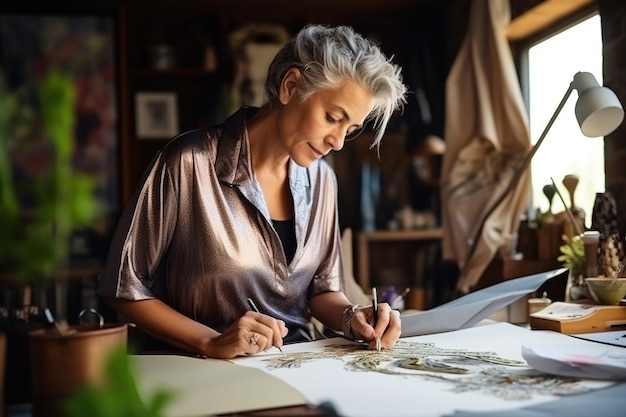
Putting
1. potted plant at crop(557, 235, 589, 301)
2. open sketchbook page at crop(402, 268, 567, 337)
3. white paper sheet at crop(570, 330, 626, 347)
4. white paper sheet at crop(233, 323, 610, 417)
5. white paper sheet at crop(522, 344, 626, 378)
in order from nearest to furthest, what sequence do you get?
1. white paper sheet at crop(233, 323, 610, 417)
2. white paper sheet at crop(522, 344, 626, 378)
3. white paper sheet at crop(570, 330, 626, 347)
4. open sketchbook page at crop(402, 268, 567, 337)
5. potted plant at crop(557, 235, 589, 301)

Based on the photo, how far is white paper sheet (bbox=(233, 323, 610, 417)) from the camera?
3.08 feet

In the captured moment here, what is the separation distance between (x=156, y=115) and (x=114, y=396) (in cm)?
404

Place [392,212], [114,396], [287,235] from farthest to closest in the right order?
[392,212] < [287,235] < [114,396]

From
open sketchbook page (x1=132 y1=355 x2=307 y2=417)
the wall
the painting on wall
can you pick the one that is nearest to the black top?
open sketchbook page (x1=132 y1=355 x2=307 y2=417)

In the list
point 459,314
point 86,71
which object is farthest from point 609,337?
point 86,71

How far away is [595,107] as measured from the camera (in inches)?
69.9

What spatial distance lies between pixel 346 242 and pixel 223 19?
8.46 feet

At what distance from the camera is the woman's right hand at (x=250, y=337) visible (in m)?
1.31

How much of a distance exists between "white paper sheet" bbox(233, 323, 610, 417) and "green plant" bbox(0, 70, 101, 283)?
0.54 metres

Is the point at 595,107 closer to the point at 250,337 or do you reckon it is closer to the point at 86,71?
the point at 250,337

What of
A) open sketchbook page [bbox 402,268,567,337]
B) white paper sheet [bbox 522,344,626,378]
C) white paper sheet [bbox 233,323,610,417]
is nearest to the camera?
white paper sheet [bbox 233,323,610,417]

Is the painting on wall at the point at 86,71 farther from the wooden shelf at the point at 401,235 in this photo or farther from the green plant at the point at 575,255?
the green plant at the point at 575,255

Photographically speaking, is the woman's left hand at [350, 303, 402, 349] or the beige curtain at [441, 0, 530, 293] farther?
the beige curtain at [441, 0, 530, 293]

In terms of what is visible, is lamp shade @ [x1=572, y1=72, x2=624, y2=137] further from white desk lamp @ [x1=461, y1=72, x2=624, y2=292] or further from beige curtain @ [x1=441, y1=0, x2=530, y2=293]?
beige curtain @ [x1=441, y1=0, x2=530, y2=293]
